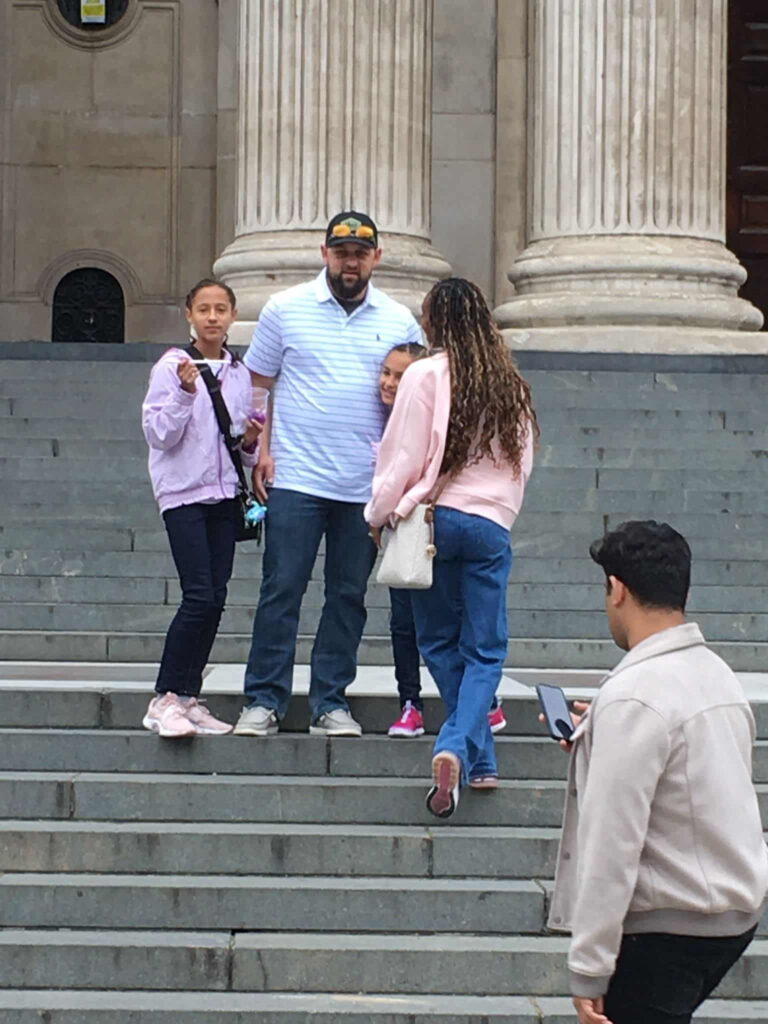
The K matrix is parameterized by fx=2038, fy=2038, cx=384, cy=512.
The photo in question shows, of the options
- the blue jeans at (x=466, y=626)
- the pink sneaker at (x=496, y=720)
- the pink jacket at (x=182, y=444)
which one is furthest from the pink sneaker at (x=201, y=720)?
the pink sneaker at (x=496, y=720)

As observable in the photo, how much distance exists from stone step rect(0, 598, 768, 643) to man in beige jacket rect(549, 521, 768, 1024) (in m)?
6.12

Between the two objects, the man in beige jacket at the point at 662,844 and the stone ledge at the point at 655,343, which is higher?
the stone ledge at the point at 655,343

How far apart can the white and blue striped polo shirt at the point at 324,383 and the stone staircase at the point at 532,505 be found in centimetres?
231

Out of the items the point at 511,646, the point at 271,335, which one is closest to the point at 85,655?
the point at 511,646

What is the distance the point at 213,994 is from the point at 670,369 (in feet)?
26.7

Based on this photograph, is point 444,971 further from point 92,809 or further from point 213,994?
point 92,809

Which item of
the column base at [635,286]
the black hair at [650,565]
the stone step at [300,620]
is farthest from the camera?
the column base at [635,286]

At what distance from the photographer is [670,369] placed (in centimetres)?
1365

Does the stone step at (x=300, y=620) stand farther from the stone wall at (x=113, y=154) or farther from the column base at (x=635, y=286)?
the stone wall at (x=113, y=154)

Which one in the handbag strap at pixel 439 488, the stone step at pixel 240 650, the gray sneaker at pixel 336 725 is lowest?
the gray sneaker at pixel 336 725

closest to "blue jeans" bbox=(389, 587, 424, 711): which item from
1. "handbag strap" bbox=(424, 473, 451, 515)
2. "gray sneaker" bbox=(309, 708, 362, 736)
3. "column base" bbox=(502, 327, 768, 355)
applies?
"gray sneaker" bbox=(309, 708, 362, 736)

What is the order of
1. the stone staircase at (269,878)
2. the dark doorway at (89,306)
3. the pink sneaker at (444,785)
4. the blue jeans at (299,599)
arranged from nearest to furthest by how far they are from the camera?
the stone staircase at (269,878)
the pink sneaker at (444,785)
the blue jeans at (299,599)
the dark doorway at (89,306)

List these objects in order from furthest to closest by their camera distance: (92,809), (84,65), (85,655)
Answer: (84,65) < (85,655) < (92,809)

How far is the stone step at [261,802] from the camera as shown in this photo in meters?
7.14
